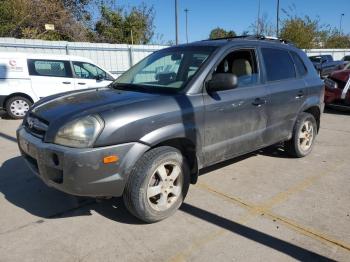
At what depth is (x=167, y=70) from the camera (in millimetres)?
4398

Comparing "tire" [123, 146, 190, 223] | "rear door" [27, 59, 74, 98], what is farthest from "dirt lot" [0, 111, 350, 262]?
"rear door" [27, 59, 74, 98]

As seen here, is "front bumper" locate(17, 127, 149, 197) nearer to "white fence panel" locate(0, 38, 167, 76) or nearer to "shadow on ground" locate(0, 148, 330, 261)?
"shadow on ground" locate(0, 148, 330, 261)

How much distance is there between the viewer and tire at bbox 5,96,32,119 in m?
9.42

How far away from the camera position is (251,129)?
4.50m

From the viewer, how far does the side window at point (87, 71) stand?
10148mm

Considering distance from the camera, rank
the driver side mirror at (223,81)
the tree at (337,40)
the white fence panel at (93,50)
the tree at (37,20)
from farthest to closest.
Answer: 1. the tree at (337,40)
2. the tree at (37,20)
3. the white fence panel at (93,50)
4. the driver side mirror at (223,81)

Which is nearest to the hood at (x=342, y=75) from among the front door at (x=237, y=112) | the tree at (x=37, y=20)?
the front door at (x=237, y=112)

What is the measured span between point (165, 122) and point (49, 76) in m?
7.29

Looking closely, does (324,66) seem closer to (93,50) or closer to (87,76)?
(93,50)

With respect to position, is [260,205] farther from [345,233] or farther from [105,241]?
[105,241]

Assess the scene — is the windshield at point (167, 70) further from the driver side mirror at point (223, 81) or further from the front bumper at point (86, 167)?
the front bumper at point (86, 167)

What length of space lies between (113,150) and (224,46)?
6.42 feet

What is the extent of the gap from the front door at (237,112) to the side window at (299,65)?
1125 millimetres

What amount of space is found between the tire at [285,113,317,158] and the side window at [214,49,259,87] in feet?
4.36
